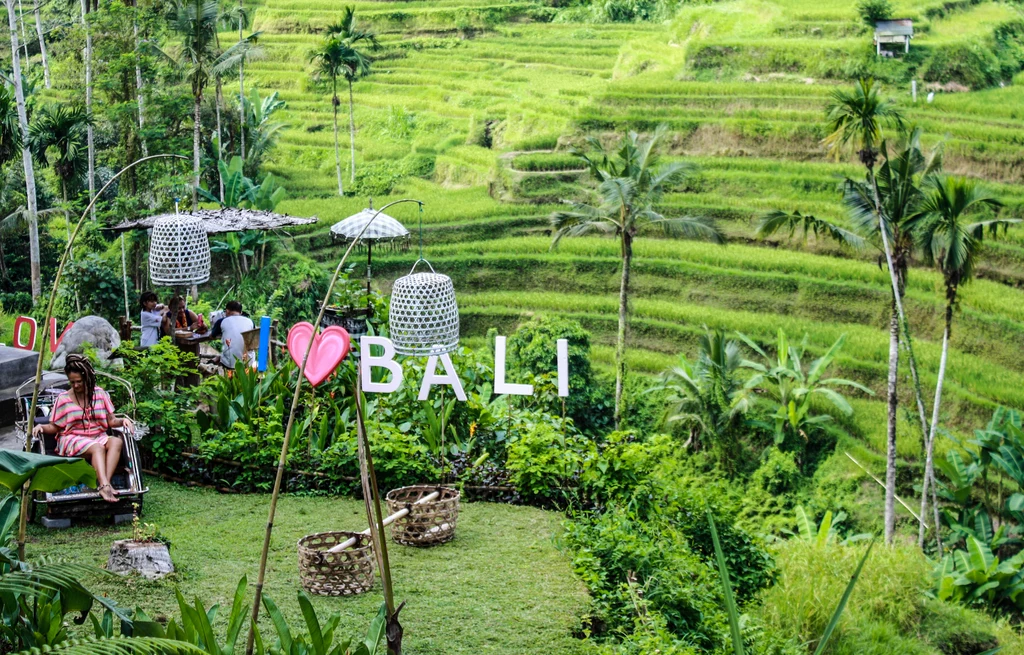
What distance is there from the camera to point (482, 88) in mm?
24141

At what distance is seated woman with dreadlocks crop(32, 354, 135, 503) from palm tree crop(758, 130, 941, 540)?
28.3 feet

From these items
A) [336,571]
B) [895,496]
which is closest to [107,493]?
[336,571]

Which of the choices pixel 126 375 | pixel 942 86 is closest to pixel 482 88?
pixel 942 86

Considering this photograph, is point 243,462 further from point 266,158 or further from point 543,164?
point 266,158

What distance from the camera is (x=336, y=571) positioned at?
20.9 ft

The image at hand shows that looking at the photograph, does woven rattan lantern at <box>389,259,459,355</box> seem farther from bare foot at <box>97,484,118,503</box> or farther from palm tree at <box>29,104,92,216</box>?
palm tree at <box>29,104,92,216</box>

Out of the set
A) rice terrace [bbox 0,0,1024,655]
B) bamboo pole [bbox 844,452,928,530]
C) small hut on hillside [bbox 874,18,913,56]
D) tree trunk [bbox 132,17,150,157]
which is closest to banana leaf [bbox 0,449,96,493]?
rice terrace [bbox 0,0,1024,655]

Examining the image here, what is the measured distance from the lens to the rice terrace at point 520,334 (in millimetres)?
6434

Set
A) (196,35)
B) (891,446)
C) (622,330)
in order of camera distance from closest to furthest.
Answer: (891,446), (622,330), (196,35)

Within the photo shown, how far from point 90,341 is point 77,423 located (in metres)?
2.21

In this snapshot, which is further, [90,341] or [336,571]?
[90,341]

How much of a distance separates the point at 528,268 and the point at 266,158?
7263mm

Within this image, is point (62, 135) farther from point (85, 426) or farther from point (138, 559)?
point (138, 559)

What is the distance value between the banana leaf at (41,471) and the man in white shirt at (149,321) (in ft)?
16.1
